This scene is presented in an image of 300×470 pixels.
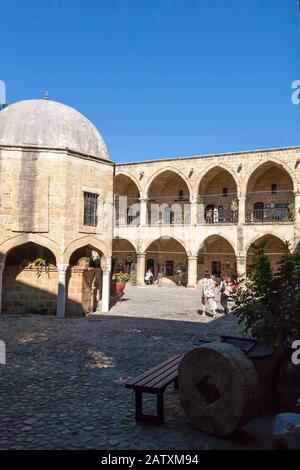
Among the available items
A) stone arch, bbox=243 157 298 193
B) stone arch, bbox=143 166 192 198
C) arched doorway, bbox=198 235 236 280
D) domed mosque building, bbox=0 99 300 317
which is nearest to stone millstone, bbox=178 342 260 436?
domed mosque building, bbox=0 99 300 317

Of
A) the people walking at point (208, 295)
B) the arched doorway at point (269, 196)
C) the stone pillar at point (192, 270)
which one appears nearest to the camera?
the people walking at point (208, 295)

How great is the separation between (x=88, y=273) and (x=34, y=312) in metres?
2.19

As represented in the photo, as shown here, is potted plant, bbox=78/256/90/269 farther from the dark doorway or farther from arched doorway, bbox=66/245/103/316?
the dark doorway

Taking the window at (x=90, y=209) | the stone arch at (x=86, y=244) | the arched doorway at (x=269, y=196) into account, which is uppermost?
the arched doorway at (x=269, y=196)

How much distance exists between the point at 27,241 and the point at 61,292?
1.95 metres

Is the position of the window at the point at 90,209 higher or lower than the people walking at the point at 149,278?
higher

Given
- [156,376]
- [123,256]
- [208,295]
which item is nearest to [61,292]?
[208,295]

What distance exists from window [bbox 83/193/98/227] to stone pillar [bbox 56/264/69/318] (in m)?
1.79

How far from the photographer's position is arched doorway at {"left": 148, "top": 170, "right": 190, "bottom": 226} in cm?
3244

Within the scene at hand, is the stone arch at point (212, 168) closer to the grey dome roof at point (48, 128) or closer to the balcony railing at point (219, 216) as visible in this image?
the balcony railing at point (219, 216)

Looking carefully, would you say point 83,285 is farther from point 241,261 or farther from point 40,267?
point 241,261

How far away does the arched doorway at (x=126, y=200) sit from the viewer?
33.9 meters

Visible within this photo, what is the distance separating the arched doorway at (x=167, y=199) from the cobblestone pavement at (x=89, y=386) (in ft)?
66.0

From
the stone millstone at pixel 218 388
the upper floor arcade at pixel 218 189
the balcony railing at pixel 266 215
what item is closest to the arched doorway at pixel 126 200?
the upper floor arcade at pixel 218 189
